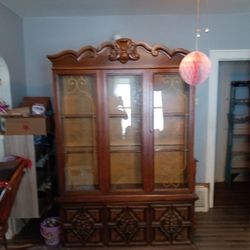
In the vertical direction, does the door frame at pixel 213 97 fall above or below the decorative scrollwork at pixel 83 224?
above

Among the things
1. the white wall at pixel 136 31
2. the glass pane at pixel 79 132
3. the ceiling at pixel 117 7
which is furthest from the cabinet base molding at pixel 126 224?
the ceiling at pixel 117 7

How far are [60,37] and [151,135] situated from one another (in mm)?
1619

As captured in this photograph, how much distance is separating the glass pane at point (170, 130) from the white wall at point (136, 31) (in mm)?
795

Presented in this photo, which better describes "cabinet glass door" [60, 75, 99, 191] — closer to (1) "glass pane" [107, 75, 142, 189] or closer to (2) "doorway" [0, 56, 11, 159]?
(1) "glass pane" [107, 75, 142, 189]

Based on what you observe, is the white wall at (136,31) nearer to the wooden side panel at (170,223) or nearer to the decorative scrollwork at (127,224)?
the wooden side panel at (170,223)

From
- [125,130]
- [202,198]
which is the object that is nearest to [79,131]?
[125,130]

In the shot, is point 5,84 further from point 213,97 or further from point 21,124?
point 213,97

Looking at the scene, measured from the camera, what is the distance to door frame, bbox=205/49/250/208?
3.11m

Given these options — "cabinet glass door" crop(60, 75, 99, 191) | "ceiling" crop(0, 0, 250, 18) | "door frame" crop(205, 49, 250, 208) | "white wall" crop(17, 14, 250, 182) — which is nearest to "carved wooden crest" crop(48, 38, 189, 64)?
"cabinet glass door" crop(60, 75, 99, 191)

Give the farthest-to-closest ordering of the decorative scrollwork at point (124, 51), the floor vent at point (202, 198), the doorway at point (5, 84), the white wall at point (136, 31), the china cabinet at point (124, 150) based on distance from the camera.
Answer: the floor vent at point (202, 198), the white wall at point (136, 31), the doorway at point (5, 84), the china cabinet at point (124, 150), the decorative scrollwork at point (124, 51)

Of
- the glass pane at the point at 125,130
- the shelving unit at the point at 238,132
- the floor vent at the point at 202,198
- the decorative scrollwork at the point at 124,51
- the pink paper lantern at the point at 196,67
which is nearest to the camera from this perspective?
the pink paper lantern at the point at 196,67

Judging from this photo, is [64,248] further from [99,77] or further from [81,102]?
[99,77]

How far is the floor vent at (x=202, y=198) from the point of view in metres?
3.32

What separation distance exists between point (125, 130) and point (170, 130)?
447 millimetres
